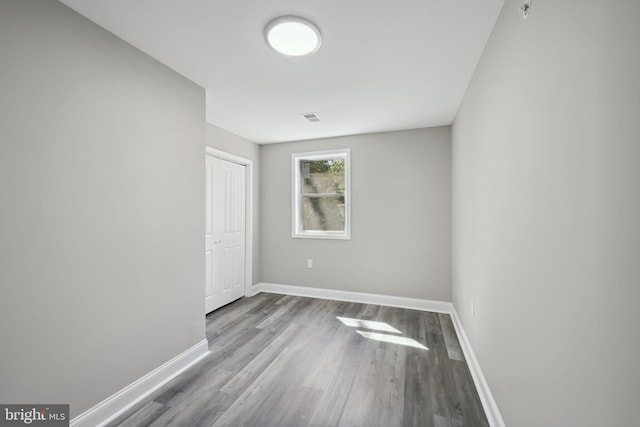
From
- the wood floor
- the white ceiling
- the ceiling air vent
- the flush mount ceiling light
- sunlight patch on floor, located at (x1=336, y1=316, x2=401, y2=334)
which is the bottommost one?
the wood floor

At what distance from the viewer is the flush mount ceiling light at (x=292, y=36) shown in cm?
159

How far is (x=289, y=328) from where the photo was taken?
9.94 feet

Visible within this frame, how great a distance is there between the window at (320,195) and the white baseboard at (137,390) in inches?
89.7

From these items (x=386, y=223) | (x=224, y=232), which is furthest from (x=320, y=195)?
(x=224, y=232)

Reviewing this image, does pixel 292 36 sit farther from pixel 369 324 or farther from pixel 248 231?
pixel 248 231

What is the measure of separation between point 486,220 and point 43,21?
2756 mm

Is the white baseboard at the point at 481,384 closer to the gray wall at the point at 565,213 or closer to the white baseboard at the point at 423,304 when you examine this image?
the white baseboard at the point at 423,304

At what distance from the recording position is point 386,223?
12.4ft

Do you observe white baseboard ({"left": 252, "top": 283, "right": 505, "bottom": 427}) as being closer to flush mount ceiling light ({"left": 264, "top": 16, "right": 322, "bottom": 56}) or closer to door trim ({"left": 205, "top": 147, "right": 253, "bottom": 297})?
door trim ({"left": 205, "top": 147, "right": 253, "bottom": 297})

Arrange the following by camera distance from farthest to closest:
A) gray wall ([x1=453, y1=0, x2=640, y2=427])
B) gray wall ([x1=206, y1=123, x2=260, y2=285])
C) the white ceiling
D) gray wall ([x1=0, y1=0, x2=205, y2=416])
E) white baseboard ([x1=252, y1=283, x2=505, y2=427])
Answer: gray wall ([x1=206, y1=123, x2=260, y2=285]) → white baseboard ([x1=252, y1=283, x2=505, y2=427]) → the white ceiling → gray wall ([x1=0, y1=0, x2=205, y2=416]) → gray wall ([x1=453, y1=0, x2=640, y2=427])

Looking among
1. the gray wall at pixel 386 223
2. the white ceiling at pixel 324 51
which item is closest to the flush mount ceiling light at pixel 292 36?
the white ceiling at pixel 324 51

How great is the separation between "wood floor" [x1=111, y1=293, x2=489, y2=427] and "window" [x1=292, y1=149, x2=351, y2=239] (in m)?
1.39

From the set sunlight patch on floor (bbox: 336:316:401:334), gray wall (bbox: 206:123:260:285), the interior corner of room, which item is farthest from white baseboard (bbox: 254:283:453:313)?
sunlight patch on floor (bbox: 336:316:401:334)

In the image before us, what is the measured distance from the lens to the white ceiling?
1.52 meters
